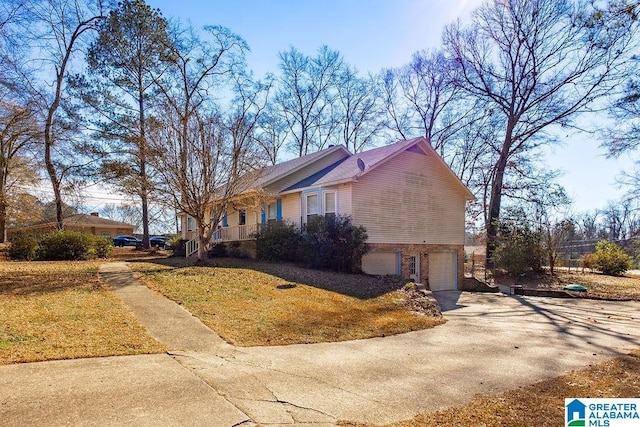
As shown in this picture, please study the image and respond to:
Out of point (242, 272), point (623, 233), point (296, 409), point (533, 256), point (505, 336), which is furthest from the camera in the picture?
point (623, 233)

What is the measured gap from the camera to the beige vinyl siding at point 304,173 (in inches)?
865

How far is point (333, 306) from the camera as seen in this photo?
10836 millimetres

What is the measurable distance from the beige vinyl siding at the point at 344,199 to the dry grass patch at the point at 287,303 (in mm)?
3138

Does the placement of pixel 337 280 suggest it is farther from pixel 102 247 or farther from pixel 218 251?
pixel 102 247

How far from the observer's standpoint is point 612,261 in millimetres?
25672

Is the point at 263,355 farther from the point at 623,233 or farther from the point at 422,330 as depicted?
the point at 623,233

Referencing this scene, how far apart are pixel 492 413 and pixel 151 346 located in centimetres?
477

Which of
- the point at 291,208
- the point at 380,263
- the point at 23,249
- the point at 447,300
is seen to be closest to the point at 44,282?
the point at 23,249

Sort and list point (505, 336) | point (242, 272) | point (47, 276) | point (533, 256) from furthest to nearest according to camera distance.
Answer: point (533, 256) → point (242, 272) → point (47, 276) → point (505, 336)

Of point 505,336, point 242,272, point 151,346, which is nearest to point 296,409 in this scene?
point 151,346

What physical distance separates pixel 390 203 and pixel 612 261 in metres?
17.1

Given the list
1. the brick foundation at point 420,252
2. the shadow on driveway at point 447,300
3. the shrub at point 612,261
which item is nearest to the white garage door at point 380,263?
the brick foundation at point 420,252

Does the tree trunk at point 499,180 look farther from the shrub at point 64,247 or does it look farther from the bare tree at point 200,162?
the shrub at point 64,247

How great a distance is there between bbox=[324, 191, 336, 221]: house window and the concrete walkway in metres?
9.48
